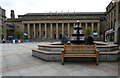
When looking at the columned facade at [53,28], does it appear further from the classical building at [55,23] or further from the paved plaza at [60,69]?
the paved plaza at [60,69]

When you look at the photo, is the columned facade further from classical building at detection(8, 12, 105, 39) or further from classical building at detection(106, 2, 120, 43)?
classical building at detection(106, 2, 120, 43)

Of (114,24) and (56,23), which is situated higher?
(56,23)

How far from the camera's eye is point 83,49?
17.9 feet

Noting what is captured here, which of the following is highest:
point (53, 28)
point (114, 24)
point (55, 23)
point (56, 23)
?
point (55, 23)

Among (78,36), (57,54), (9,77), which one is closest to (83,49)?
(57,54)

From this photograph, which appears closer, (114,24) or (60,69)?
(60,69)

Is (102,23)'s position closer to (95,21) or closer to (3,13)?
(95,21)

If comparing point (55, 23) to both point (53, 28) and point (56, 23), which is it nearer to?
point (56, 23)

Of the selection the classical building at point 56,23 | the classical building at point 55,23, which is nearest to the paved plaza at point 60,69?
the classical building at point 56,23

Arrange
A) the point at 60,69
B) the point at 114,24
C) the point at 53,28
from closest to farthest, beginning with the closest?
the point at 60,69, the point at 114,24, the point at 53,28

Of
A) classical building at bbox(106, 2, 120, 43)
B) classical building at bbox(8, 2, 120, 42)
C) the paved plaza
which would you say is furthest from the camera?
classical building at bbox(8, 2, 120, 42)

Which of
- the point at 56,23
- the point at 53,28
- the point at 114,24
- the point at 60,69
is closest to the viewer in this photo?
the point at 60,69

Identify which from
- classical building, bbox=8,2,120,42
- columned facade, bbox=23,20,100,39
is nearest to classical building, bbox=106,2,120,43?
classical building, bbox=8,2,120,42

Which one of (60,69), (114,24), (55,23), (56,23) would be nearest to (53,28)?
(55,23)
